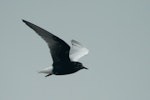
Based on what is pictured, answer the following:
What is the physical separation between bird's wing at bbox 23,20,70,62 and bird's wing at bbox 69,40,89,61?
0.95 meters

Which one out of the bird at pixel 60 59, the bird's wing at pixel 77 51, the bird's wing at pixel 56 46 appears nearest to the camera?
the bird's wing at pixel 56 46

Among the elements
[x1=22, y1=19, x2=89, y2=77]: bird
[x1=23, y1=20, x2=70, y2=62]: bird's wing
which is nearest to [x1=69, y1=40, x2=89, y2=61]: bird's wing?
[x1=22, y1=19, x2=89, y2=77]: bird

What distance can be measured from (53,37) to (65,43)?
0.56 m

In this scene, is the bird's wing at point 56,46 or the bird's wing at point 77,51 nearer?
the bird's wing at point 56,46

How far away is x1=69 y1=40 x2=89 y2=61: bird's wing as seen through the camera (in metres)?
17.3

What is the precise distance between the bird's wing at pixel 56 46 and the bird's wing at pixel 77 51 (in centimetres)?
95

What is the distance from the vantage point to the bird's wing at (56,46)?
15.2 m

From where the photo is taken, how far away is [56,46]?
15.8 metres

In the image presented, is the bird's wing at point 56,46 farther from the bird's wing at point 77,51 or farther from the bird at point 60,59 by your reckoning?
the bird's wing at point 77,51

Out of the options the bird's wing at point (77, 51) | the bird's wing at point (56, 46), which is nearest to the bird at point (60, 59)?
the bird's wing at point (56, 46)

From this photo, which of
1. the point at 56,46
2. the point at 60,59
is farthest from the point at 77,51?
the point at 56,46

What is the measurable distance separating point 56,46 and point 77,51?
2.21 meters

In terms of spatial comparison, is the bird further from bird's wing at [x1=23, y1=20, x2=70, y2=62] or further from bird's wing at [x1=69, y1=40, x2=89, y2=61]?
bird's wing at [x1=69, y1=40, x2=89, y2=61]

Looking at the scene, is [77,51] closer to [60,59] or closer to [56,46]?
[60,59]
